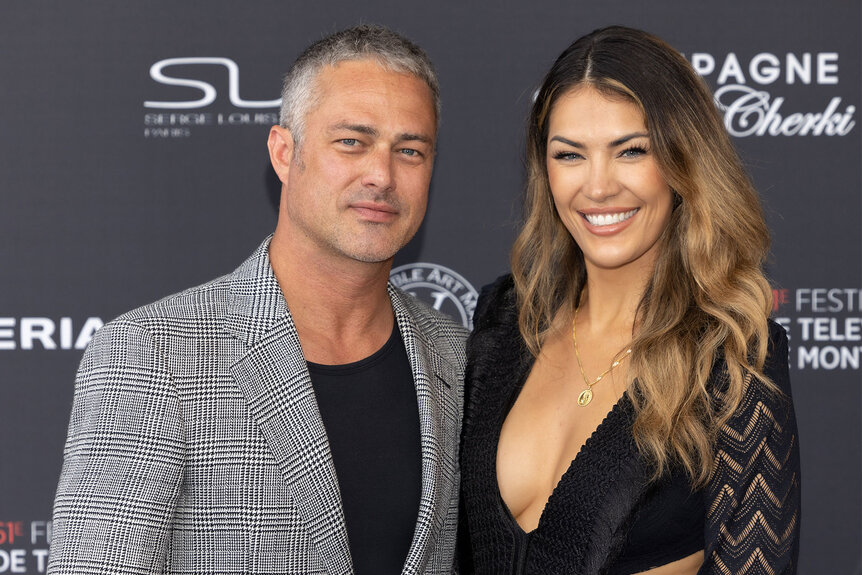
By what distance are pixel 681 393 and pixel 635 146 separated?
0.61m

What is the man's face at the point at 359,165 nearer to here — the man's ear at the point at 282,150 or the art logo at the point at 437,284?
the man's ear at the point at 282,150

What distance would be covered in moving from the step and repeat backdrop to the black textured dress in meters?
1.31

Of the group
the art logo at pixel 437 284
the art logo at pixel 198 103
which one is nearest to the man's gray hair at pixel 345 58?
the art logo at pixel 198 103

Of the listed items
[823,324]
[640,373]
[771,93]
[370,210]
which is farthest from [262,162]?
[823,324]

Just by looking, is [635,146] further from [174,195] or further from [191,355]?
[174,195]

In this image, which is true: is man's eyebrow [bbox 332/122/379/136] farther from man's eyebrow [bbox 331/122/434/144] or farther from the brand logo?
the brand logo

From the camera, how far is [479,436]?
2.30 m

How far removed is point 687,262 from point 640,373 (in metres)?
0.33

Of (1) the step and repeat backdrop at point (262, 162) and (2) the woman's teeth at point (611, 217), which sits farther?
(1) the step and repeat backdrop at point (262, 162)

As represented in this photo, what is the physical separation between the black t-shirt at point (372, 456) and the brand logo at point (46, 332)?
1.42 metres

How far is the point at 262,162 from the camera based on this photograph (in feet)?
10.6

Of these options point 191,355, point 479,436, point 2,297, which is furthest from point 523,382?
point 2,297

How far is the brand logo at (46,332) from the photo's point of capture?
3162 mm

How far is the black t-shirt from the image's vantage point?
6.79ft
